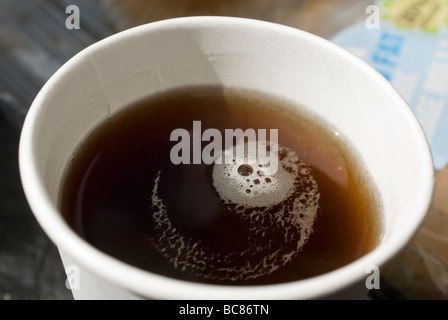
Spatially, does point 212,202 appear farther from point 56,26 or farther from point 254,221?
point 56,26

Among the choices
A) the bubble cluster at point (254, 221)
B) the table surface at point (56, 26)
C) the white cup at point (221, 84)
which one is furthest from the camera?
the table surface at point (56, 26)

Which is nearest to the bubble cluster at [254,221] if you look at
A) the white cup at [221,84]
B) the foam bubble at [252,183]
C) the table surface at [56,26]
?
the foam bubble at [252,183]

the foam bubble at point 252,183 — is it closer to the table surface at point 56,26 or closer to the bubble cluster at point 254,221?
the bubble cluster at point 254,221

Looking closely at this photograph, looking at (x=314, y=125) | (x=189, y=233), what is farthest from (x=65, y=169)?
(x=314, y=125)

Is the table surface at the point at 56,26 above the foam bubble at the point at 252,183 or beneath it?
above

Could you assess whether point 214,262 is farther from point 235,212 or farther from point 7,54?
point 7,54
